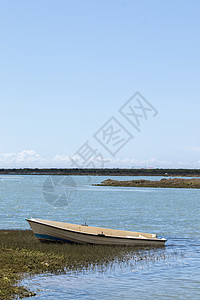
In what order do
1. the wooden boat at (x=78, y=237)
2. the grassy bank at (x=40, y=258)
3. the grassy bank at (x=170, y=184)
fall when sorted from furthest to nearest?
the grassy bank at (x=170, y=184), the wooden boat at (x=78, y=237), the grassy bank at (x=40, y=258)

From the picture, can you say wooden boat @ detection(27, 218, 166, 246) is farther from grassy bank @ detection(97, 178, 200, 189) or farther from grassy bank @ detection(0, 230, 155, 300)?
grassy bank @ detection(97, 178, 200, 189)

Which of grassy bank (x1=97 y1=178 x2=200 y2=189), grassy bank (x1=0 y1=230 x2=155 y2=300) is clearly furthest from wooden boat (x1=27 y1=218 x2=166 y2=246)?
grassy bank (x1=97 y1=178 x2=200 y2=189)

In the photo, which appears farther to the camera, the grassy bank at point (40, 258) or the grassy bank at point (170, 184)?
the grassy bank at point (170, 184)

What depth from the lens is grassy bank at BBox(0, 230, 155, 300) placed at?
16.0m

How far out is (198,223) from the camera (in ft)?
143

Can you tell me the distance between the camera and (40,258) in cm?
2012

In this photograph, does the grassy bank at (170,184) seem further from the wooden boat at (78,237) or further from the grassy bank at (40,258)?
the grassy bank at (40,258)

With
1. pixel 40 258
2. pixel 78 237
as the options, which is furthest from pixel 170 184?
pixel 40 258

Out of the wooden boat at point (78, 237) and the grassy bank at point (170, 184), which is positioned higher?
the wooden boat at point (78, 237)

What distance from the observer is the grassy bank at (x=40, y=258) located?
52.6ft

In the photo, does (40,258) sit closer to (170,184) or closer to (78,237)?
(78,237)

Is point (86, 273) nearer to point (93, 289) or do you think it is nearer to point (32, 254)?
point (93, 289)

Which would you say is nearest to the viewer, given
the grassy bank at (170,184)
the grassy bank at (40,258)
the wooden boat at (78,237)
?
the grassy bank at (40,258)

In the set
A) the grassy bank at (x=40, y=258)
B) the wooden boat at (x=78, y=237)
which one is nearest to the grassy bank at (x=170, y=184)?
the wooden boat at (x=78, y=237)
